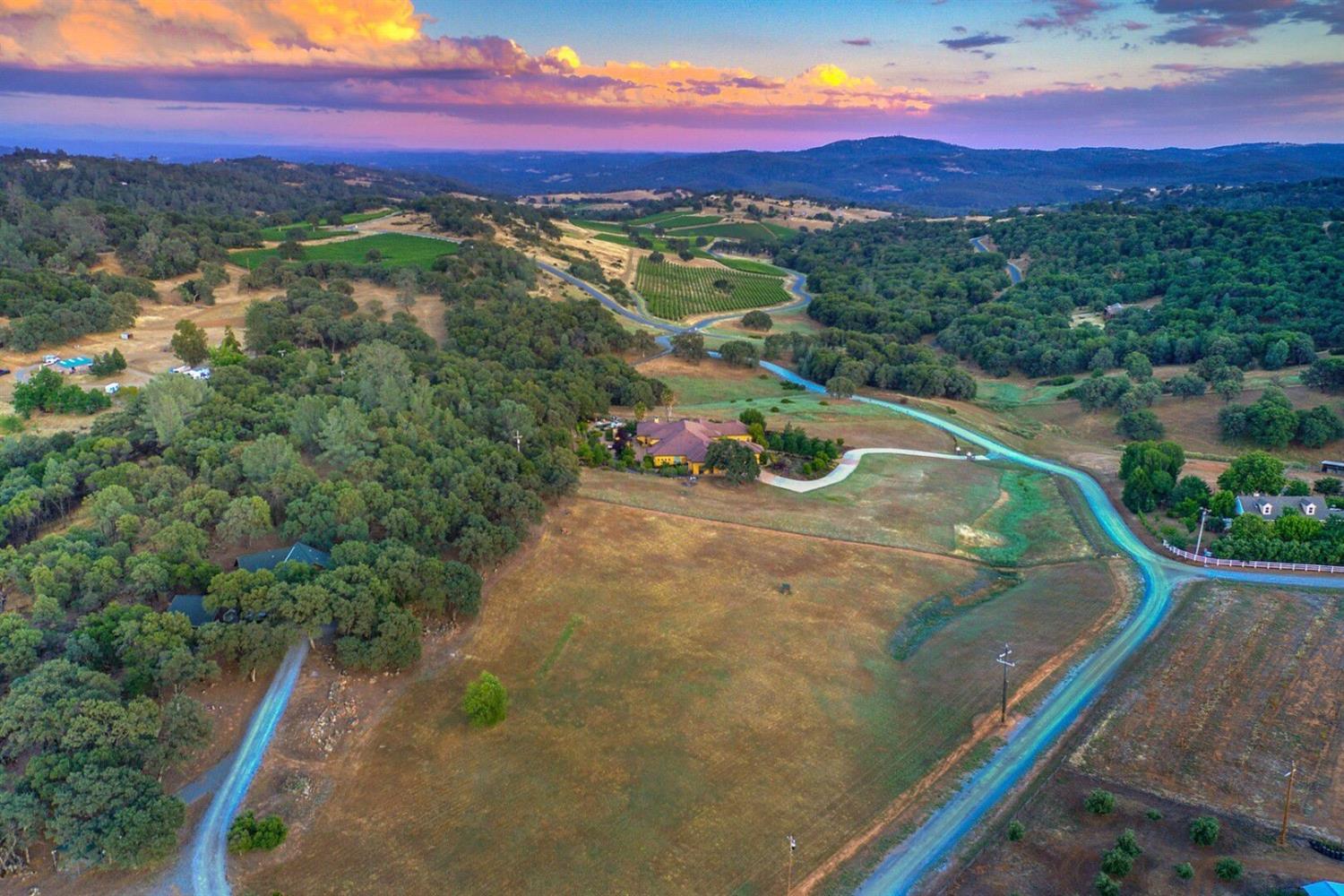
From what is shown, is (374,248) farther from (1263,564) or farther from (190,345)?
(1263,564)

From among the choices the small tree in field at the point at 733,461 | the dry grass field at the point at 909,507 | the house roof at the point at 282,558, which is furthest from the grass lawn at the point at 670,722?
the small tree in field at the point at 733,461

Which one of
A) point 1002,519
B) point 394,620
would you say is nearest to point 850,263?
point 1002,519

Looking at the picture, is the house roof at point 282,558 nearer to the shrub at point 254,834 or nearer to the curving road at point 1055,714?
the shrub at point 254,834

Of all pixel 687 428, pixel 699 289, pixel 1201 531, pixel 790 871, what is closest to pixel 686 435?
pixel 687 428

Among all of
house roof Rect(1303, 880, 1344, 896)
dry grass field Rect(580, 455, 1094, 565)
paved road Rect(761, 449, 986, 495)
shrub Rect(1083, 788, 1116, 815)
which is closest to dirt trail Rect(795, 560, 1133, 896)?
shrub Rect(1083, 788, 1116, 815)

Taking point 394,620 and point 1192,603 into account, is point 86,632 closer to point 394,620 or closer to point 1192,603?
point 394,620
